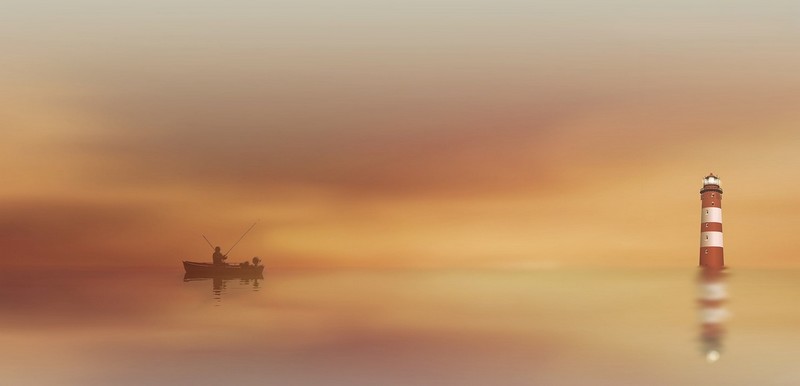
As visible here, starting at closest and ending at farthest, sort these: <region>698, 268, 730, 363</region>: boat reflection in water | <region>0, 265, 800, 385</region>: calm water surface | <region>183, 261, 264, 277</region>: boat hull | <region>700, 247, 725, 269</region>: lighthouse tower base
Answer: <region>0, 265, 800, 385</region>: calm water surface < <region>698, 268, 730, 363</region>: boat reflection in water < <region>700, 247, 725, 269</region>: lighthouse tower base < <region>183, 261, 264, 277</region>: boat hull

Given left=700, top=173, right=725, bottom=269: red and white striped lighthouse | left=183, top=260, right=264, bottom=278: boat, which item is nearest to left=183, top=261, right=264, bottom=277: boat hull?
left=183, top=260, right=264, bottom=278: boat

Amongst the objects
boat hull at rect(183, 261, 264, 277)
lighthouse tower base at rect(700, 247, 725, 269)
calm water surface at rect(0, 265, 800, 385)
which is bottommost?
calm water surface at rect(0, 265, 800, 385)

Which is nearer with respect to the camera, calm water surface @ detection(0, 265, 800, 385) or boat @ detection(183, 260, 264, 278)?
calm water surface @ detection(0, 265, 800, 385)

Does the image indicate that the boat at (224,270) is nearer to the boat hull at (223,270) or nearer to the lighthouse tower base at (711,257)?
the boat hull at (223,270)

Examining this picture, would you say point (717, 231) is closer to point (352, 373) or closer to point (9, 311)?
point (352, 373)

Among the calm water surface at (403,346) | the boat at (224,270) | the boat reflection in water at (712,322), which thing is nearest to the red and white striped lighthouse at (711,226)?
the boat reflection in water at (712,322)

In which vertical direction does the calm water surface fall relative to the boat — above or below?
below

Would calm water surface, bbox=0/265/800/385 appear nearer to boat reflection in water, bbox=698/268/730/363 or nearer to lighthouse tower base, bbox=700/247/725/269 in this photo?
boat reflection in water, bbox=698/268/730/363

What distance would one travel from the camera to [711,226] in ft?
224

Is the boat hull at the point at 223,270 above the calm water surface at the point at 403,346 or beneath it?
above

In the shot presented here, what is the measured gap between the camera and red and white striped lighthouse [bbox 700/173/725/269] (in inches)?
2606

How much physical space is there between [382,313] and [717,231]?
30.8 meters

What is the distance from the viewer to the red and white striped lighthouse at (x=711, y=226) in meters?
66.2

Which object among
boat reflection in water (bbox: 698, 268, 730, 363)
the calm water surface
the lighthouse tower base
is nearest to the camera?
the calm water surface
